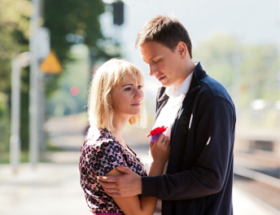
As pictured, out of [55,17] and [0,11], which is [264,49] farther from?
[0,11]

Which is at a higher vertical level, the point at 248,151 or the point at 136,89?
the point at 136,89

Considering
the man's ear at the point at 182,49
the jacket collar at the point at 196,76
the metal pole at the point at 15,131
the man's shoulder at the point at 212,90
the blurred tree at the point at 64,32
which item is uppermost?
the blurred tree at the point at 64,32

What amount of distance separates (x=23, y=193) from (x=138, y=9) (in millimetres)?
6026

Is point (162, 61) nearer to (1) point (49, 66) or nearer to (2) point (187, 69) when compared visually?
(2) point (187, 69)

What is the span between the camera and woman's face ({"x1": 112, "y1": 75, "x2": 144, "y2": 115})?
227cm

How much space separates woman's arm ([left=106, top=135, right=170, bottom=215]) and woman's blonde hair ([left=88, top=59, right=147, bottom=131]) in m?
0.34

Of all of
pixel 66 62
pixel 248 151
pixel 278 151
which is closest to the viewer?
pixel 278 151

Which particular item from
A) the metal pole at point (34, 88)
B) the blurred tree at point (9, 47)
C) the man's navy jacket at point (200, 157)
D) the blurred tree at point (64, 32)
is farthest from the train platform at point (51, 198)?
the blurred tree at point (64, 32)

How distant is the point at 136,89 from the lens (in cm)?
231

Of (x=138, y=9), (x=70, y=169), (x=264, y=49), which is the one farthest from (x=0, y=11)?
(x=264, y=49)

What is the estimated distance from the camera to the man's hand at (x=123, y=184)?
1976mm

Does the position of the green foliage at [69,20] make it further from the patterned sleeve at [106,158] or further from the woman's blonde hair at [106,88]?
the patterned sleeve at [106,158]

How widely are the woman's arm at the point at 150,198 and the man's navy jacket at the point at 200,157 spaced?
0.25 feet

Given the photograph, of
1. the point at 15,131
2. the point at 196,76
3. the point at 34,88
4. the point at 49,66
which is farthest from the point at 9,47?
the point at 196,76
